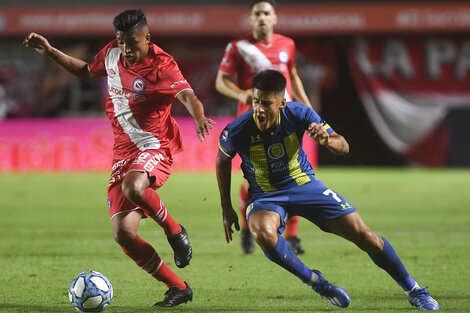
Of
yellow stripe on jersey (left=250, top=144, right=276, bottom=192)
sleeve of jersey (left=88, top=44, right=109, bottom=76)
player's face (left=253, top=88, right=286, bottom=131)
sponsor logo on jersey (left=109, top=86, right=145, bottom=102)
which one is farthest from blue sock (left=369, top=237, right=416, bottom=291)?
sleeve of jersey (left=88, top=44, right=109, bottom=76)

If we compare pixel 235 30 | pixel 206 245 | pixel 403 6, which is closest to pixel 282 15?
pixel 235 30

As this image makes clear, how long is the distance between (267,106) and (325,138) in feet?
1.84

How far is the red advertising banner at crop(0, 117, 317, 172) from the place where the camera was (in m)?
19.9

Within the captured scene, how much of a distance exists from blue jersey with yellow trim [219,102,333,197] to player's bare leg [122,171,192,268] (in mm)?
562

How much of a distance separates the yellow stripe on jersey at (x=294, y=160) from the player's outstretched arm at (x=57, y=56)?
5.24ft

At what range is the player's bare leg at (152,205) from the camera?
18.3ft

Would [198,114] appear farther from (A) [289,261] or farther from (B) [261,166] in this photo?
(A) [289,261]

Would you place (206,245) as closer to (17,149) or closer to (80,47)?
(17,149)

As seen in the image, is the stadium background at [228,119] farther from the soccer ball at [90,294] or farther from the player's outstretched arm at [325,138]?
the player's outstretched arm at [325,138]

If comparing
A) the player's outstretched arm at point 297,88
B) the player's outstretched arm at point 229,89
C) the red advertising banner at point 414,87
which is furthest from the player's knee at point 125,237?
the red advertising banner at point 414,87

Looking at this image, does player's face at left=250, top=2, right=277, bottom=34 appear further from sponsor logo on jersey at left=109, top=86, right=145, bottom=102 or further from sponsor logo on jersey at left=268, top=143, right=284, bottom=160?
sponsor logo on jersey at left=268, top=143, right=284, bottom=160

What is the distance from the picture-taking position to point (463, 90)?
75.3ft

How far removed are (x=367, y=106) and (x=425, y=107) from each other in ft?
4.99

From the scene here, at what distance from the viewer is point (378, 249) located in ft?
17.9
